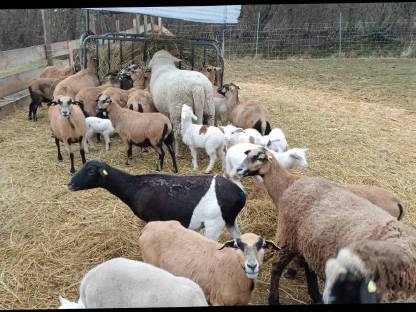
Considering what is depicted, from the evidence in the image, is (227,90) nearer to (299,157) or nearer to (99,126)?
(99,126)

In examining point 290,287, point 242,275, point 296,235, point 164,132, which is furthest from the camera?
point 164,132

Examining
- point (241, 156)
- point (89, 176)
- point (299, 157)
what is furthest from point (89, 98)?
point (299, 157)

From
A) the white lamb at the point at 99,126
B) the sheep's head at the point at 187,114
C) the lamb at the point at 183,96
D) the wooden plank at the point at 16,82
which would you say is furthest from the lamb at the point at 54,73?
the sheep's head at the point at 187,114

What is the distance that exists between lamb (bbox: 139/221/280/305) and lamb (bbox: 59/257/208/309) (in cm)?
36

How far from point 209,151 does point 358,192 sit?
258 cm

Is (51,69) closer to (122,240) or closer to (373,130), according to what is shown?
(122,240)

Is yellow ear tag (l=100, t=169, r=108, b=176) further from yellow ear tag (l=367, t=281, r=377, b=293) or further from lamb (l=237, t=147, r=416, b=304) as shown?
yellow ear tag (l=367, t=281, r=377, b=293)

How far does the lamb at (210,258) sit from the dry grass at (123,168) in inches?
22.8

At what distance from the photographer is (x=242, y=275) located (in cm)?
312

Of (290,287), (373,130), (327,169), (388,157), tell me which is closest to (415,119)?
(373,130)

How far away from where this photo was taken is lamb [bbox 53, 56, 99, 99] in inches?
310

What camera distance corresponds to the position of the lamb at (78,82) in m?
7.88

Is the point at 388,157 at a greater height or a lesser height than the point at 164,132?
lesser

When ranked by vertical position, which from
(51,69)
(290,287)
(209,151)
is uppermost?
(51,69)
